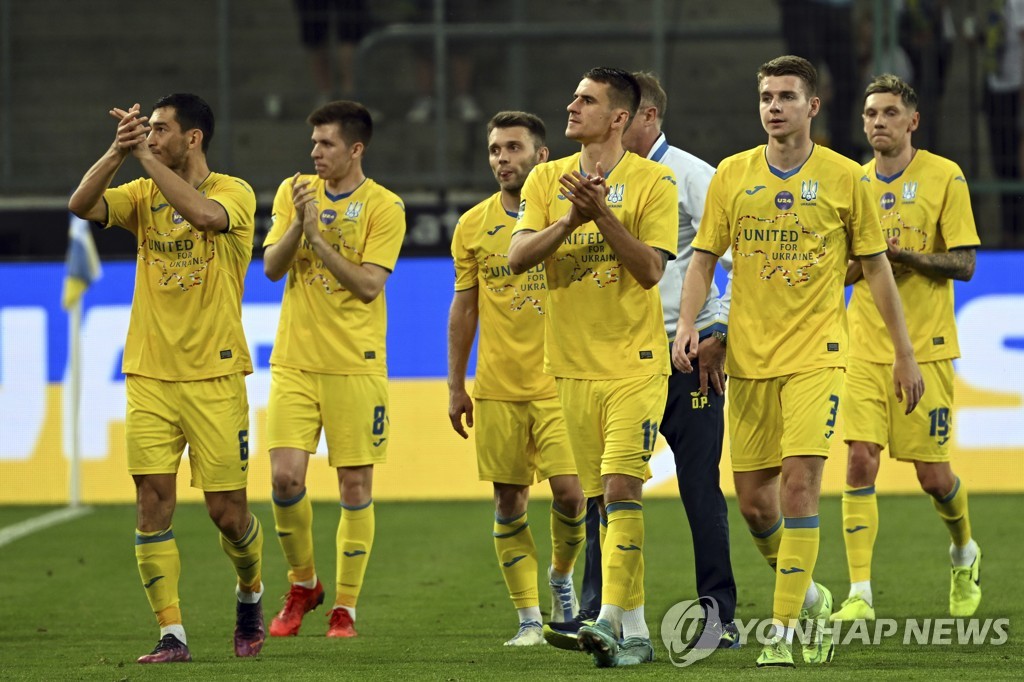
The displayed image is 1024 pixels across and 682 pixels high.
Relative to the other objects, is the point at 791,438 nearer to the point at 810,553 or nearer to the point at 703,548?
the point at 810,553

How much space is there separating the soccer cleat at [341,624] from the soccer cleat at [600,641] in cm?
183

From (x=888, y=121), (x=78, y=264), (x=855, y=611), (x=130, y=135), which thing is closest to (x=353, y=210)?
(x=130, y=135)

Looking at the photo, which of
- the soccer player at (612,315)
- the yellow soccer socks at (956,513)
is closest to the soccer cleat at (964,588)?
the yellow soccer socks at (956,513)

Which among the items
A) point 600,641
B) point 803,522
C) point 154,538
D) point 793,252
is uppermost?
point 793,252

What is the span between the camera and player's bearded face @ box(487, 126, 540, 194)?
7418 millimetres

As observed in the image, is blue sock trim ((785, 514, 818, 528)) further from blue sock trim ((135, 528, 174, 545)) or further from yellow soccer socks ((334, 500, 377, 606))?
blue sock trim ((135, 528, 174, 545))

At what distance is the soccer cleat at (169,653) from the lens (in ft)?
21.7

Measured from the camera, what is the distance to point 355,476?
7.89 meters

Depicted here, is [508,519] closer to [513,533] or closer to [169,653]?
[513,533]

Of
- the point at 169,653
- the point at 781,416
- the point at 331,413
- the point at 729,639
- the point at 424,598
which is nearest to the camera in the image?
the point at 781,416

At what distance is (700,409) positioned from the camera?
7.04 metres

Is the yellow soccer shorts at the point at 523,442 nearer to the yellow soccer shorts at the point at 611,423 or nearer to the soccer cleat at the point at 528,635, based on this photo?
the soccer cleat at the point at 528,635

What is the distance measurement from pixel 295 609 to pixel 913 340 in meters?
3.24

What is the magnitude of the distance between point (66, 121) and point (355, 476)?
8.49 metres
